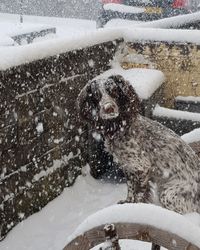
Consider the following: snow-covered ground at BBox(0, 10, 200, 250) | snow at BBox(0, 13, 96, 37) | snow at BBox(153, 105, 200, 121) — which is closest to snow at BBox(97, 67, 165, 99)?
snow-covered ground at BBox(0, 10, 200, 250)

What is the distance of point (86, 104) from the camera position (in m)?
4.03

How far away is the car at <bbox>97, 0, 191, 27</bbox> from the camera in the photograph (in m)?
11.0

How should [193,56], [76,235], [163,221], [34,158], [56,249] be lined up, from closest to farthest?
[163,221]
[76,235]
[56,249]
[34,158]
[193,56]

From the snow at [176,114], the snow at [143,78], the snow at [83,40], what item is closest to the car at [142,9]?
the snow at [83,40]

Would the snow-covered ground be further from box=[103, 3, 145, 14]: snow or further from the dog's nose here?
box=[103, 3, 145, 14]: snow

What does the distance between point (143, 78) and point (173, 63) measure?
629 millimetres

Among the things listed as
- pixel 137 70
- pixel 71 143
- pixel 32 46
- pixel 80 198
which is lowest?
pixel 80 198

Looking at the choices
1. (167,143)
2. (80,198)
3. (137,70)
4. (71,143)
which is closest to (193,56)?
(137,70)

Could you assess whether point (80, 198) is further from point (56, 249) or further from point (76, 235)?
point (76, 235)

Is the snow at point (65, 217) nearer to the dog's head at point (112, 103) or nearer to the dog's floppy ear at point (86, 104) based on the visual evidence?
the dog's head at point (112, 103)

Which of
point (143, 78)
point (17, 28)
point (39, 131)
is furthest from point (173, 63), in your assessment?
point (17, 28)

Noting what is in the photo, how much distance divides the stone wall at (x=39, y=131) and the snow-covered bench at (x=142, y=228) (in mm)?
2614

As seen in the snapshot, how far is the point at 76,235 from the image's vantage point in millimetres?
1813

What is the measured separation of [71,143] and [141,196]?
1.75 meters
